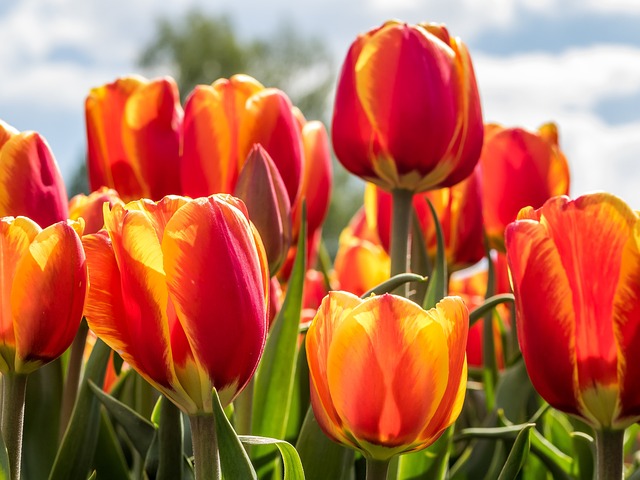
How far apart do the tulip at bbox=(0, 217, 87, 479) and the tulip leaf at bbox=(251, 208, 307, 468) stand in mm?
214

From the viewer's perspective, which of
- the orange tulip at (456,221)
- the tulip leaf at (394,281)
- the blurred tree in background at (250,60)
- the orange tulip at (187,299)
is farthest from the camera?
the blurred tree in background at (250,60)

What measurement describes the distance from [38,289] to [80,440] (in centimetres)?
18

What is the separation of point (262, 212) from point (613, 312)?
243mm

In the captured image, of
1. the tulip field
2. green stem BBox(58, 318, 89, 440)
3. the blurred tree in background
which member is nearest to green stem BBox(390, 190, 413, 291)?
the tulip field

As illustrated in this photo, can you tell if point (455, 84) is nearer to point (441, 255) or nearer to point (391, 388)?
point (441, 255)

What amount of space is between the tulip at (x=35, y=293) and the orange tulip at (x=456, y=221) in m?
0.46

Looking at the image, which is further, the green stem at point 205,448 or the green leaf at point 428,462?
the green leaf at point 428,462

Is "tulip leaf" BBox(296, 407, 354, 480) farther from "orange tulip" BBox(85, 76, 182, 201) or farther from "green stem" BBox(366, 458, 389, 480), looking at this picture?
"orange tulip" BBox(85, 76, 182, 201)

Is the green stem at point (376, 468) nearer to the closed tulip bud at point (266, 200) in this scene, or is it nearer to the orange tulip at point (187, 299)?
the orange tulip at point (187, 299)

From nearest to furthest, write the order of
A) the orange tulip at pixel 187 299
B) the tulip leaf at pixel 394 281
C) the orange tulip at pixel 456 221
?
1. the orange tulip at pixel 187 299
2. the tulip leaf at pixel 394 281
3. the orange tulip at pixel 456 221

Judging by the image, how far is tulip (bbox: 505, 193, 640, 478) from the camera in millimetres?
456

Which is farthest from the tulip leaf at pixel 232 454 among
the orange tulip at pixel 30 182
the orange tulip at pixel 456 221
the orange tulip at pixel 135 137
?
the orange tulip at pixel 456 221

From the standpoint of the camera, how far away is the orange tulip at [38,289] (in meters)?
0.47

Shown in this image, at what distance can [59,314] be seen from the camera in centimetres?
47
